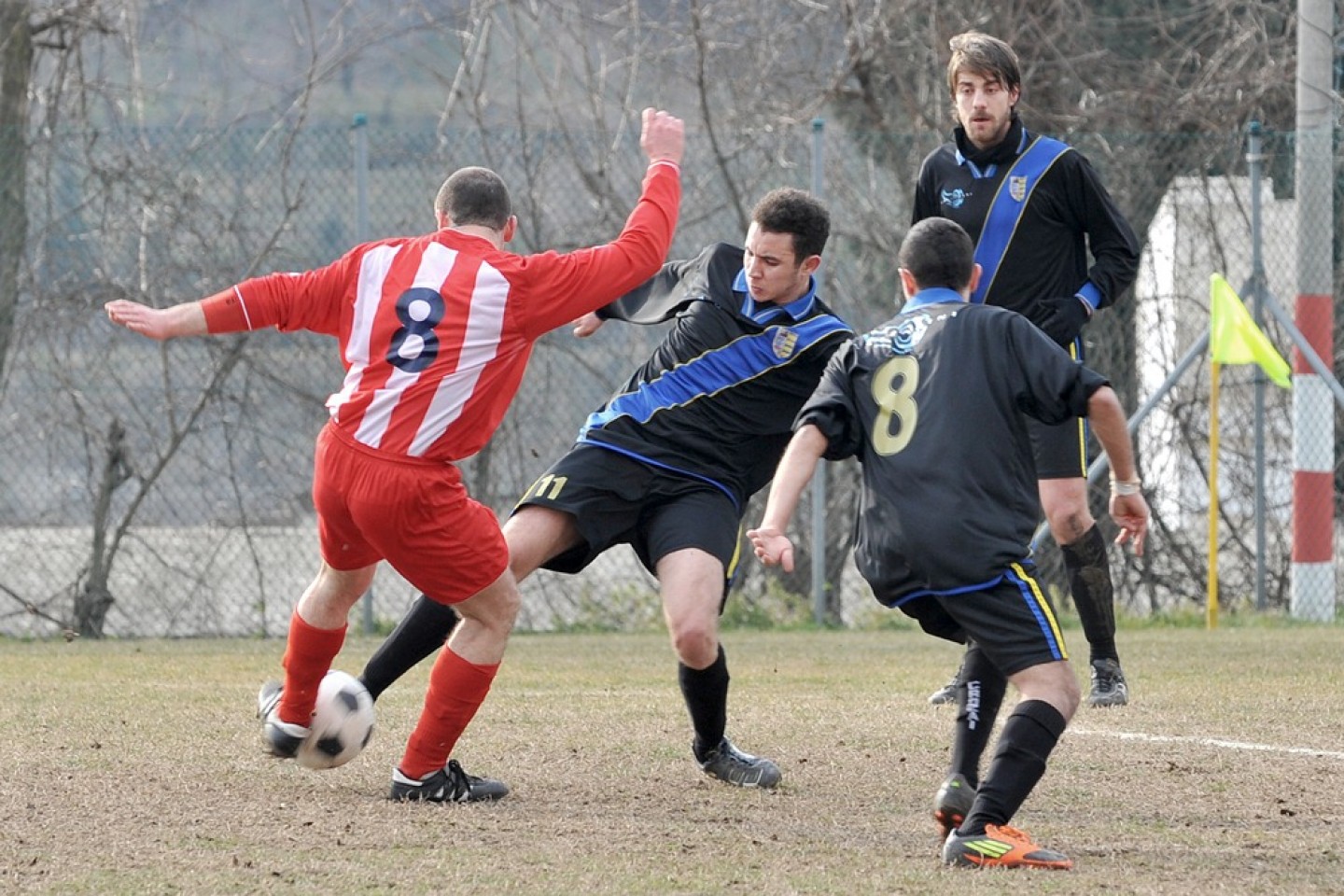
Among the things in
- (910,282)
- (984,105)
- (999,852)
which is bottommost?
(999,852)

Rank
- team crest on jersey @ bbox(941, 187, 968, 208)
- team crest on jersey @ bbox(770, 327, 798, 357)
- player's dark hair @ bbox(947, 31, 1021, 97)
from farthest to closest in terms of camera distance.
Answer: team crest on jersey @ bbox(941, 187, 968, 208) < player's dark hair @ bbox(947, 31, 1021, 97) < team crest on jersey @ bbox(770, 327, 798, 357)

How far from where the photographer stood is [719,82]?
1247cm

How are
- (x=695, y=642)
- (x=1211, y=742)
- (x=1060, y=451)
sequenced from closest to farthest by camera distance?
1. (x=695, y=642)
2. (x=1211, y=742)
3. (x=1060, y=451)

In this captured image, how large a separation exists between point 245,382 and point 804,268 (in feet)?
17.9

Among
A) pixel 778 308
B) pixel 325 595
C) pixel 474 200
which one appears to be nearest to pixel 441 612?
pixel 325 595

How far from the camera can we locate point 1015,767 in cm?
404

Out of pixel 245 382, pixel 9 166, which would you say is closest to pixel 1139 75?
pixel 245 382

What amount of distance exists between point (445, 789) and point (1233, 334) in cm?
652

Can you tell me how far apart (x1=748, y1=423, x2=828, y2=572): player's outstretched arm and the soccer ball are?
1.31m

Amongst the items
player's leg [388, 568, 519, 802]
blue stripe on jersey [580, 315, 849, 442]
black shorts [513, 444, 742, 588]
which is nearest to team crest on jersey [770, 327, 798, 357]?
blue stripe on jersey [580, 315, 849, 442]

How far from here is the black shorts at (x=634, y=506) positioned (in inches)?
210

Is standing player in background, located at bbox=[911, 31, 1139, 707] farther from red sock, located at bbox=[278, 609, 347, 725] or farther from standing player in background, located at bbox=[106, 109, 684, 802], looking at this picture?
red sock, located at bbox=[278, 609, 347, 725]

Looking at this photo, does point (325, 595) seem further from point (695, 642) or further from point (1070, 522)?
point (1070, 522)

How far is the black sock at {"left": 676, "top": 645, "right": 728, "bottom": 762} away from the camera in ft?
17.2
